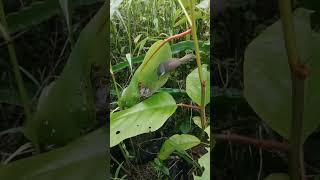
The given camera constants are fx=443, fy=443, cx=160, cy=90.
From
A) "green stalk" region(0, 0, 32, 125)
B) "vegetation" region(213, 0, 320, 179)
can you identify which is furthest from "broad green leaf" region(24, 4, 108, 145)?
"vegetation" region(213, 0, 320, 179)

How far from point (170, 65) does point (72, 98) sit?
24.3 inches

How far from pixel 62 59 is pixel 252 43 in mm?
394

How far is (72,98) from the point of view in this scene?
0.88 m

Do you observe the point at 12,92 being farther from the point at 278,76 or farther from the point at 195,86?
the point at 195,86

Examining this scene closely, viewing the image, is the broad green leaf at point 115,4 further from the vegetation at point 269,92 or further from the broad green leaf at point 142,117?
the vegetation at point 269,92

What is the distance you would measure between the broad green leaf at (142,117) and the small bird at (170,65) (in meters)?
0.07

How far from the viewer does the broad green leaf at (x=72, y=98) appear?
87cm

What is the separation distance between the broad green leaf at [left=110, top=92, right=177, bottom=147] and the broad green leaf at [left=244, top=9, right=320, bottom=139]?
1.90 ft

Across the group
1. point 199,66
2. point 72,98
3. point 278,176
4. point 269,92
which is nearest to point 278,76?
point 269,92

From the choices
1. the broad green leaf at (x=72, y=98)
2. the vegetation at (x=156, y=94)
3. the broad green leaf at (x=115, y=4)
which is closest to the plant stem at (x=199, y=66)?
the vegetation at (x=156, y=94)

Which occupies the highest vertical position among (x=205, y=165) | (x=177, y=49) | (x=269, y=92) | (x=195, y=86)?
(x=269, y=92)

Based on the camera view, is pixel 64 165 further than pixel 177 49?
No

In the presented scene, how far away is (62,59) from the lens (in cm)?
92

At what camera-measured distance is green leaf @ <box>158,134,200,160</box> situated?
4.67 ft
